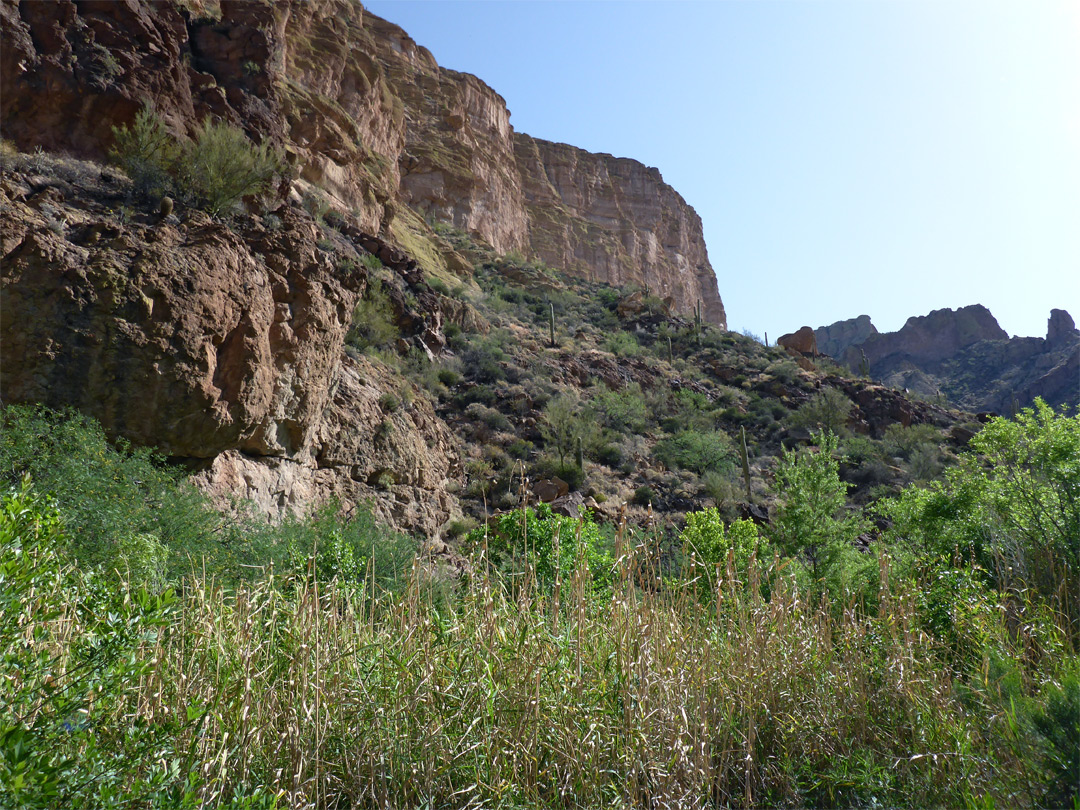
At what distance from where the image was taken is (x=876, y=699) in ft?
11.6

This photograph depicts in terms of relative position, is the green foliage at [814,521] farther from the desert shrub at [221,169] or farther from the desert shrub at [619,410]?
the desert shrub at [221,169]

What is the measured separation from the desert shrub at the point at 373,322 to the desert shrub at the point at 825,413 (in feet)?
59.6

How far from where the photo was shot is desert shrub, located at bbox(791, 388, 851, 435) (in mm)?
27984

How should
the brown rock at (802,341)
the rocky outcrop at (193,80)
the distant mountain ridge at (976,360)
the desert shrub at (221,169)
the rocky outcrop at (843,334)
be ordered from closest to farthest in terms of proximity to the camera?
the desert shrub at (221,169) < the rocky outcrop at (193,80) < the brown rock at (802,341) < the distant mountain ridge at (976,360) < the rocky outcrop at (843,334)

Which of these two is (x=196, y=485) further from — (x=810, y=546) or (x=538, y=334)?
(x=538, y=334)

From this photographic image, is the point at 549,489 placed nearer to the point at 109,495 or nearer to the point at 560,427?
the point at 560,427

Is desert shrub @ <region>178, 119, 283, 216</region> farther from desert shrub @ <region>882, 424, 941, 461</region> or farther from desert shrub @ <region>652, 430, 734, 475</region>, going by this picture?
desert shrub @ <region>882, 424, 941, 461</region>

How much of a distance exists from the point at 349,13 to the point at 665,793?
45.6m

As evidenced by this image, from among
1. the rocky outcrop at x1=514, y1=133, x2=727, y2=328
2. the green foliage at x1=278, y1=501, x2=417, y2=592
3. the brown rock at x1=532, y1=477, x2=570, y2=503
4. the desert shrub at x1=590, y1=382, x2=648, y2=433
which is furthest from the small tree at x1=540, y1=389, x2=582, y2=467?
the rocky outcrop at x1=514, y1=133, x2=727, y2=328

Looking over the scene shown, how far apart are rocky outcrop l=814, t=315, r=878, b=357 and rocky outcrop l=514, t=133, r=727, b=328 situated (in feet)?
106

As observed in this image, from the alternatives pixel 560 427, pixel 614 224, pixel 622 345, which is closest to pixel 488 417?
pixel 560 427

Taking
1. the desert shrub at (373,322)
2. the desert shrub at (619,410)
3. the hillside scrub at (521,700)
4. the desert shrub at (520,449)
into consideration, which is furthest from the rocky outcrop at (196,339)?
the desert shrub at (619,410)

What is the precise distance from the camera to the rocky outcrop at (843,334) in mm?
93425

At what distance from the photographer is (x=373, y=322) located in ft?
63.0
